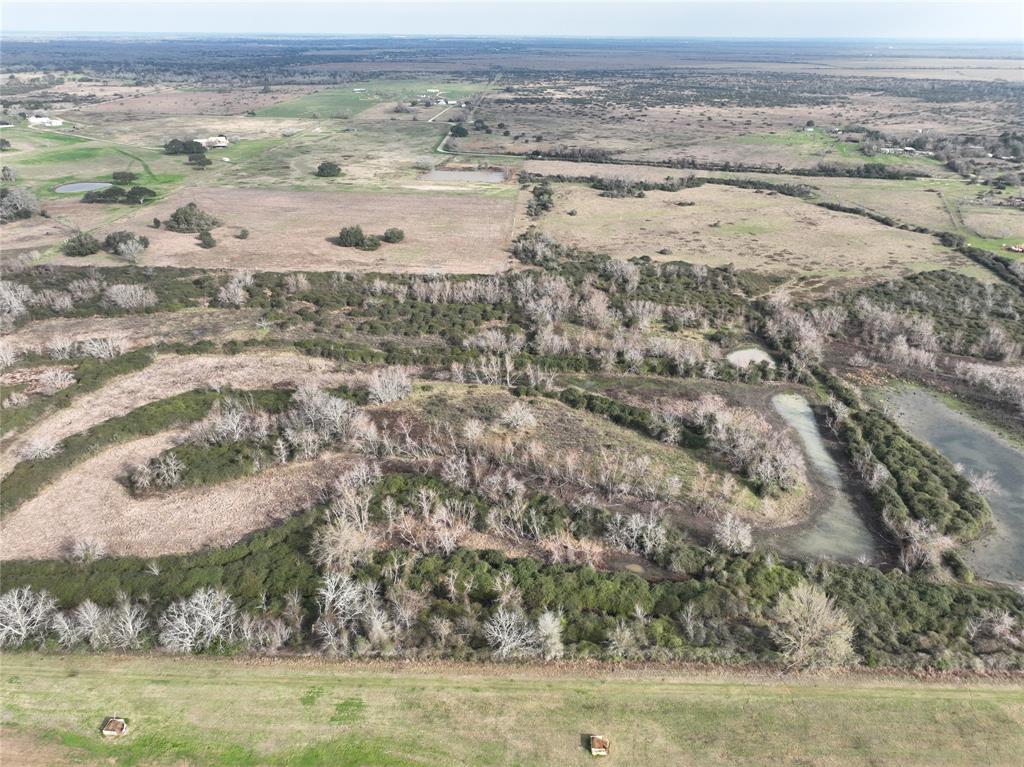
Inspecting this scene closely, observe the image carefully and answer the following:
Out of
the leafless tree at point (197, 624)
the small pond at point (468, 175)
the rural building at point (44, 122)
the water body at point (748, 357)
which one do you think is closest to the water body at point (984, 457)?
the water body at point (748, 357)

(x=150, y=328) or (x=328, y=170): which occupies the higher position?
(x=328, y=170)

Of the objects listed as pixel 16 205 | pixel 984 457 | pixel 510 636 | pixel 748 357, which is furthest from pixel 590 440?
pixel 16 205

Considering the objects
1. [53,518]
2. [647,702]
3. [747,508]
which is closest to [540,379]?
[747,508]

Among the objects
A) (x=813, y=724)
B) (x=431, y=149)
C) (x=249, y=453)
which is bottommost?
(x=813, y=724)

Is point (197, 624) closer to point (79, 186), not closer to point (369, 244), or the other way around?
point (369, 244)

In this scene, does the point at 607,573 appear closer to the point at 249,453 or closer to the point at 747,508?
the point at 747,508

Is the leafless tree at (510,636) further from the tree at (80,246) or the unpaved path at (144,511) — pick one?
the tree at (80,246)

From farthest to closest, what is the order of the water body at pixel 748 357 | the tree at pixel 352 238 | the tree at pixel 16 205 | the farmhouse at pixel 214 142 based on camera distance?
the farmhouse at pixel 214 142 → the tree at pixel 16 205 → the tree at pixel 352 238 → the water body at pixel 748 357
